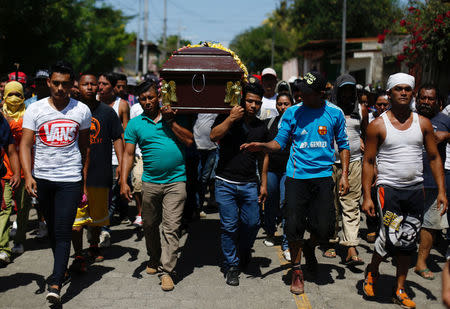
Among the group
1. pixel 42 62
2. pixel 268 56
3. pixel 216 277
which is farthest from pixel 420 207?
pixel 268 56

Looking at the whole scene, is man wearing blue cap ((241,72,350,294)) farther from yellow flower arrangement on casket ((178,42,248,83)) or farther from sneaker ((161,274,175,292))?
sneaker ((161,274,175,292))

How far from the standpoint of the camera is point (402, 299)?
16.7 ft

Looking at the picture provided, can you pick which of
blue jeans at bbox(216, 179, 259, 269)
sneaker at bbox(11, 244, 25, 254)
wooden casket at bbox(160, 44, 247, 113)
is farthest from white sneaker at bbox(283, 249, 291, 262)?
sneaker at bbox(11, 244, 25, 254)

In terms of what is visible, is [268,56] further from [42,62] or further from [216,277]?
[216,277]

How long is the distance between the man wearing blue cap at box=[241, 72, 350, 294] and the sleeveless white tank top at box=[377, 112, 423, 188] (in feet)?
2.02

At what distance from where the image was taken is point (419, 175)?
17.0 ft

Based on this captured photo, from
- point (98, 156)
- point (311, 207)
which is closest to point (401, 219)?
point (311, 207)

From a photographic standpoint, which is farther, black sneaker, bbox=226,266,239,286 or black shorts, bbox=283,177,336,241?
black sneaker, bbox=226,266,239,286

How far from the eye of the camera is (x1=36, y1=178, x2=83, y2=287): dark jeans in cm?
528

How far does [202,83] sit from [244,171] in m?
1.10

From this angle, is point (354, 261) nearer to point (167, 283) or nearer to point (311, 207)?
point (311, 207)

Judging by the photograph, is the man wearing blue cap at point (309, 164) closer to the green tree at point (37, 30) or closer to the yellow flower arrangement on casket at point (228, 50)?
the yellow flower arrangement on casket at point (228, 50)

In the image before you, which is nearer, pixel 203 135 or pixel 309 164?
pixel 309 164

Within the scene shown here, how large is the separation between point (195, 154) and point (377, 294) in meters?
3.85
